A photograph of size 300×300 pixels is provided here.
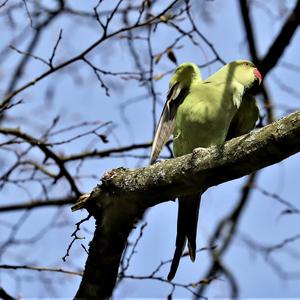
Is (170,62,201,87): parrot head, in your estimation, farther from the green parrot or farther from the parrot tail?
the parrot tail

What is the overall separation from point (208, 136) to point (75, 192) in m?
0.98

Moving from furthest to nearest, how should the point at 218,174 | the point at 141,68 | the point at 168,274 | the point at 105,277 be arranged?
the point at 141,68 → the point at 168,274 → the point at 105,277 → the point at 218,174

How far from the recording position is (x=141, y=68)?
11.2 ft

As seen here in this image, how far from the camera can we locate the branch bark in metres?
1.87

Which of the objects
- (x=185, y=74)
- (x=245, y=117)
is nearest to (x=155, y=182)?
(x=185, y=74)

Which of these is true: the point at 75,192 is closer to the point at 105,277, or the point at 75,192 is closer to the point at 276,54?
the point at 105,277

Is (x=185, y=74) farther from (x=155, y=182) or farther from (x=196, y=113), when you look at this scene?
(x=155, y=182)

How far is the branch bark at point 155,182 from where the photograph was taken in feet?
6.14

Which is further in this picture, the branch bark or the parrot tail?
the parrot tail

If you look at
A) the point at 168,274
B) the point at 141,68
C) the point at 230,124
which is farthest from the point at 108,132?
the point at 168,274

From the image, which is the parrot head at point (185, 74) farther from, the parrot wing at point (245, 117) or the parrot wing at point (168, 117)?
the parrot wing at point (245, 117)

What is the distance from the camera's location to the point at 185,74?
302cm

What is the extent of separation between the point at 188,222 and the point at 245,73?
80cm

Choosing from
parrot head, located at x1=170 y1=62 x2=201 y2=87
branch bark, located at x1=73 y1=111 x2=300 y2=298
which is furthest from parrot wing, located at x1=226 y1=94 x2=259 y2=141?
branch bark, located at x1=73 y1=111 x2=300 y2=298
